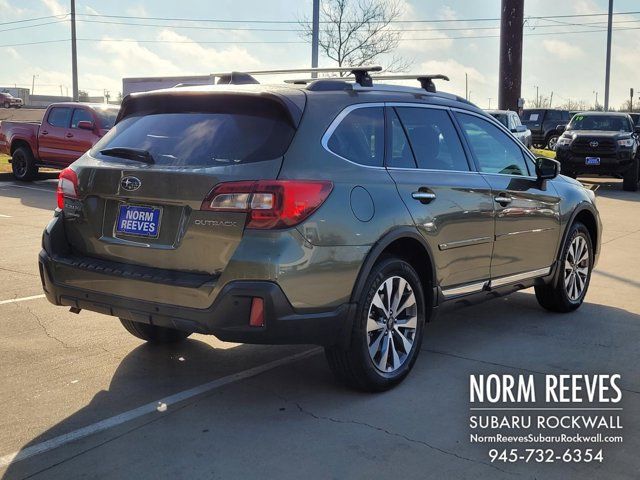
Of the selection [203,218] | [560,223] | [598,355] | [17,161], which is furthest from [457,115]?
[17,161]

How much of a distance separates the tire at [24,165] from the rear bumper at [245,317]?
14.7 meters

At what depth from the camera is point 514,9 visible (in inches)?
944

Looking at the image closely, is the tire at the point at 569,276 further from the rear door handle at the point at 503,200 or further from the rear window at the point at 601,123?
the rear window at the point at 601,123

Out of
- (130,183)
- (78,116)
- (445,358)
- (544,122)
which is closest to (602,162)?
(78,116)

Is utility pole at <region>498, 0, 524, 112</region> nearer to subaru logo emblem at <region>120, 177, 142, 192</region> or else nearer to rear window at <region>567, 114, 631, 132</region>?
rear window at <region>567, 114, 631, 132</region>

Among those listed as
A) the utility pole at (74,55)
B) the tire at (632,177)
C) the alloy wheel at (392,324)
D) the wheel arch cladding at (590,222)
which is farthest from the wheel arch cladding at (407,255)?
the utility pole at (74,55)

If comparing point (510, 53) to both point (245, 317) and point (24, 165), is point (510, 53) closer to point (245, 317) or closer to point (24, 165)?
point (24, 165)

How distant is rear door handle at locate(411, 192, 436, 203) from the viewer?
457cm

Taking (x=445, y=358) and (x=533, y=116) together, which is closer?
(x=445, y=358)

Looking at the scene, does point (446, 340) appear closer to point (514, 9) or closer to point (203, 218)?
point (203, 218)

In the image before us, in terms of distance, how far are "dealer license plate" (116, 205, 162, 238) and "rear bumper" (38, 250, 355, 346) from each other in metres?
0.36

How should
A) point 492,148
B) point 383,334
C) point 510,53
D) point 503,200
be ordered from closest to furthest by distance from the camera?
point 383,334
point 503,200
point 492,148
point 510,53

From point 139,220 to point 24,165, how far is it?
49.4ft

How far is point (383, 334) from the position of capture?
441cm
